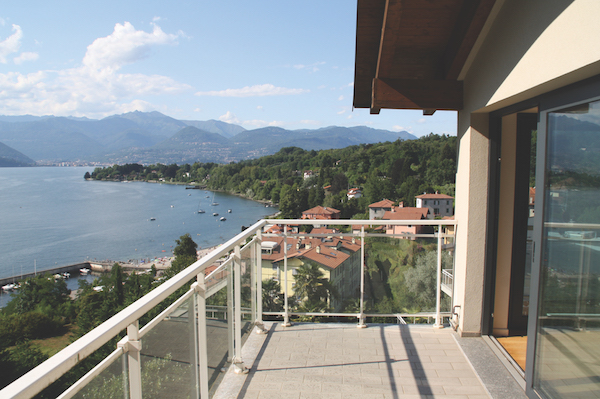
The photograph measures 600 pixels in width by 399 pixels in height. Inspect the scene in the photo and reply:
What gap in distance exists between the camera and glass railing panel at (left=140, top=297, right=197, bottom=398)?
4.03 ft

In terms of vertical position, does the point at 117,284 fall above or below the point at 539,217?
below

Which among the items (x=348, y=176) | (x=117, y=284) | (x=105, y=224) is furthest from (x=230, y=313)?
(x=105, y=224)

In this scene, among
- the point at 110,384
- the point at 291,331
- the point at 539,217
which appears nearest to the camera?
the point at 110,384

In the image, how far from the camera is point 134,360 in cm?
113

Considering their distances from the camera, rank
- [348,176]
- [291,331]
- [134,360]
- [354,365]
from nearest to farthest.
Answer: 1. [134,360]
2. [354,365]
3. [291,331]
4. [348,176]

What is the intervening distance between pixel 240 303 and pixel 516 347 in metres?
2.30

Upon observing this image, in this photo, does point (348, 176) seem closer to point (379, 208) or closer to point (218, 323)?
point (379, 208)

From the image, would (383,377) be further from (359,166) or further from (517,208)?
(359,166)

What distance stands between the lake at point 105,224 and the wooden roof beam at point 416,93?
4832 centimetres

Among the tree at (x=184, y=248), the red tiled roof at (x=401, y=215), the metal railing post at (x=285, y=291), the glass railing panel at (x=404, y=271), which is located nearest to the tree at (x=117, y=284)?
the tree at (x=184, y=248)

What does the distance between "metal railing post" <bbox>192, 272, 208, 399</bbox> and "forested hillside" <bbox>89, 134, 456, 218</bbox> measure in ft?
66.1

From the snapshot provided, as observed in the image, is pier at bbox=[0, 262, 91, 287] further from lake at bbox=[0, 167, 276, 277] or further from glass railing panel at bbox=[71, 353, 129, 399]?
glass railing panel at bbox=[71, 353, 129, 399]

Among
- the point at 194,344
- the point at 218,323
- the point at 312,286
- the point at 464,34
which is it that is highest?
the point at 464,34

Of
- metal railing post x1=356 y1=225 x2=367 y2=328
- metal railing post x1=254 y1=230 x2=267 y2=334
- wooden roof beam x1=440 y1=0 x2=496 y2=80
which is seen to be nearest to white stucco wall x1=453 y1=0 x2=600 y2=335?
wooden roof beam x1=440 y1=0 x2=496 y2=80
